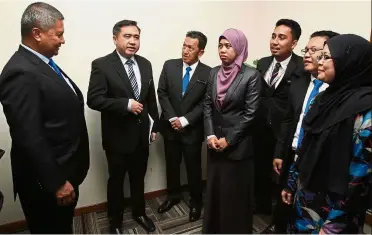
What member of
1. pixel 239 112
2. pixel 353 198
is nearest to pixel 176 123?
pixel 239 112

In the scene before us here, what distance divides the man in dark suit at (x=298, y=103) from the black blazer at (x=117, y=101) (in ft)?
3.22

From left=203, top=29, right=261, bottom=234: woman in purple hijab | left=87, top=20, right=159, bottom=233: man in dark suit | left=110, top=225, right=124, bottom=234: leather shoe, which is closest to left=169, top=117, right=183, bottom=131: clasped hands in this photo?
left=87, top=20, right=159, bottom=233: man in dark suit

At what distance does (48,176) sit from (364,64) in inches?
58.5

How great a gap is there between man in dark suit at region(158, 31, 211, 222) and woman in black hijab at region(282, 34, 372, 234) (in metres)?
1.01

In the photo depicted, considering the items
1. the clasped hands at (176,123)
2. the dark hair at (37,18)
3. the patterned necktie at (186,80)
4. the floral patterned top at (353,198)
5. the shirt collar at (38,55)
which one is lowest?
the floral patterned top at (353,198)

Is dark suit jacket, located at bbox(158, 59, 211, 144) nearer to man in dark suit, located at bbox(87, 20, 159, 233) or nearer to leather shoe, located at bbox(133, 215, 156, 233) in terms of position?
man in dark suit, located at bbox(87, 20, 159, 233)

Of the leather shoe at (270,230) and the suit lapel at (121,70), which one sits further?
the leather shoe at (270,230)

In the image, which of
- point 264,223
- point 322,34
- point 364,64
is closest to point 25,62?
point 364,64

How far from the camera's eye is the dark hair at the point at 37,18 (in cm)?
124

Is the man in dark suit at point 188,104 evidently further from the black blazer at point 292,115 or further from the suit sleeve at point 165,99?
the black blazer at point 292,115

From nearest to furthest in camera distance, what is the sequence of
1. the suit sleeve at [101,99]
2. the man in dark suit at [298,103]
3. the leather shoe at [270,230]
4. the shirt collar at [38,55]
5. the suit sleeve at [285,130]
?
the shirt collar at [38,55] < the man in dark suit at [298,103] < the suit sleeve at [285,130] < the suit sleeve at [101,99] < the leather shoe at [270,230]

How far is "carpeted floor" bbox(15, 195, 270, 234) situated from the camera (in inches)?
83.5

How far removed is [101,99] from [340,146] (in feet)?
4.69

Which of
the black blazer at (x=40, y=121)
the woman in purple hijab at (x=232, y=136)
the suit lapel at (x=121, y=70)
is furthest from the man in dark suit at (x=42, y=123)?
the woman in purple hijab at (x=232, y=136)
